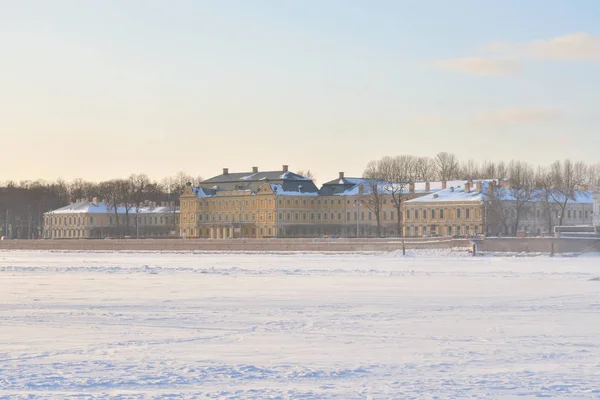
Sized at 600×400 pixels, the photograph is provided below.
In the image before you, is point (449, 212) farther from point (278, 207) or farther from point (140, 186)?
point (140, 186)

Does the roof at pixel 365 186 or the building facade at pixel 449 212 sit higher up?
the roof at pixel 365 186

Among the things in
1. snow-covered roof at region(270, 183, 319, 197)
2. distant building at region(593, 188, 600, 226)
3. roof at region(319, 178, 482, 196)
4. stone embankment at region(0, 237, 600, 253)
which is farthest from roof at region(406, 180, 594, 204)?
stone embankment at region(0, 237, 600, 253)

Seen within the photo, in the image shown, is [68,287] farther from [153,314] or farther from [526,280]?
[526,280]

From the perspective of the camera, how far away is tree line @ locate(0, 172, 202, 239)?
14150cm

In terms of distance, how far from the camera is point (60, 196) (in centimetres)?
16300

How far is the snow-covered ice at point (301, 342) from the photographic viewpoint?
13.5 metres

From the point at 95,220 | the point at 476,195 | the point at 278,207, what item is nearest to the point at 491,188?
the point at 476,195

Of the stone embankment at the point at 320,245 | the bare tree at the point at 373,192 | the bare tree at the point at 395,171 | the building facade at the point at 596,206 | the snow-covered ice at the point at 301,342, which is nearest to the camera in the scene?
the snow-covered ice at the point at 301,342

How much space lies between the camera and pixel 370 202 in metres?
115

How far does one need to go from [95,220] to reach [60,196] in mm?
20281

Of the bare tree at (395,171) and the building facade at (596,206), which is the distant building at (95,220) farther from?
the building facade at (596,206)

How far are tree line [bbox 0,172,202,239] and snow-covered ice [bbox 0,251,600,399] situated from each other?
10347 centimetres

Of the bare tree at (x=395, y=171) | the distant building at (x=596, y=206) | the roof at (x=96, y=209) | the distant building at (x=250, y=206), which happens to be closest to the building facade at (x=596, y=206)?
the distant building at (x=596, y=206)

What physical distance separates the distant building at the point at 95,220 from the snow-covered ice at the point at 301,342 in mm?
113207
